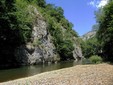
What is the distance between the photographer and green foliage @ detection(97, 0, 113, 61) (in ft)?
143

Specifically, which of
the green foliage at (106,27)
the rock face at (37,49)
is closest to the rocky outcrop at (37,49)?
the rock face at (37,49)

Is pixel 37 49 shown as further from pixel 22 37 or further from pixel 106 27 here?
pixel 106 27

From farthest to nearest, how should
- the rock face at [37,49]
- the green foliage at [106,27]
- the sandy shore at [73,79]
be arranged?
1. the rock face at [37,49]
2. the green foliage at [106,27]
3. the sandy shore at [73,79]

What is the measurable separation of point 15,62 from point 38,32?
13711mm

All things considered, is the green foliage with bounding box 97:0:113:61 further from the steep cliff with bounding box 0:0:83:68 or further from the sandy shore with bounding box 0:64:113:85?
the sandy shore with bounding box 0:64:113:85

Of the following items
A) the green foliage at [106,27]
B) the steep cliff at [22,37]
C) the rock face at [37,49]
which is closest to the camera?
the green foliage at [106,27]

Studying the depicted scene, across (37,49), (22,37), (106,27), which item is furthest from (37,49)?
(106,27)

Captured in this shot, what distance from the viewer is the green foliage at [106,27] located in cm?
4373

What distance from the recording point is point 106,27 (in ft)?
152

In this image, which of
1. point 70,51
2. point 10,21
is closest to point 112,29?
point 10,21

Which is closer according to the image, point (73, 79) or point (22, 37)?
point (73, 79)

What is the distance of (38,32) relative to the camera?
203ft

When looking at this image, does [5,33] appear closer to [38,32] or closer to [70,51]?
[38,32]

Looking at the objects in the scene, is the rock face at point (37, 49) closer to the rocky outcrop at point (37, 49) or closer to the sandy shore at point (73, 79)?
the rocky outcrop at point (37, 49)
